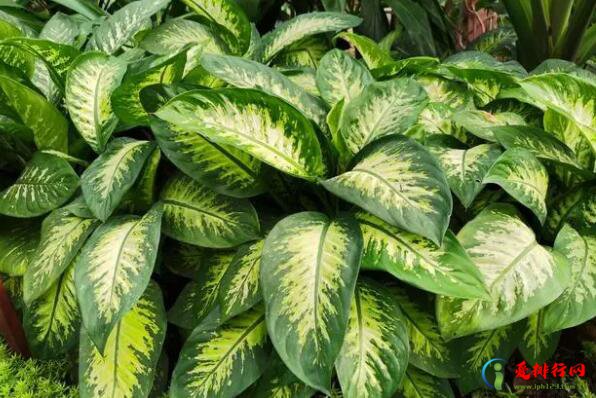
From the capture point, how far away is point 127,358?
3.09 feet

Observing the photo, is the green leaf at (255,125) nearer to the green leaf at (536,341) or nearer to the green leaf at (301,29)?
the green leaf at (536,341)

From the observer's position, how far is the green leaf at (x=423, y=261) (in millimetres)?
786

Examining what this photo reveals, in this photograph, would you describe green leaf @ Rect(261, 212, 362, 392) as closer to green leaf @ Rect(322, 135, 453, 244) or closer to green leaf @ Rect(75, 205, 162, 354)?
green leaf @ Rect(322, 135, 453, 244)

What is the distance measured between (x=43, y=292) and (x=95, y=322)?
23 centimetres

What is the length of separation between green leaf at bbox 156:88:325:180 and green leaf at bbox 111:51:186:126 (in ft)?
0.57

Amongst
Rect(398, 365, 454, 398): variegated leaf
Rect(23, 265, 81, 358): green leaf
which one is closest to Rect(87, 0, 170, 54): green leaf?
Rect(23, 265, 81, 358): green leaf

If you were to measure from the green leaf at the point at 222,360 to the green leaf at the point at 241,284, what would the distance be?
0.19 feet

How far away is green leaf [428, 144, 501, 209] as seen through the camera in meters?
0.93

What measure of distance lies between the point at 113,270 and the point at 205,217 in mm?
192

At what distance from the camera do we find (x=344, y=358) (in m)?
0.84

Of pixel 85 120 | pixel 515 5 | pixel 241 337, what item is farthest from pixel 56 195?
pixel 515 5

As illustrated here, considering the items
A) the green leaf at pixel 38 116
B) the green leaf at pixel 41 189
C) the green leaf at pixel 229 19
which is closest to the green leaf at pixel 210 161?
the green leaf at pixel 41 189

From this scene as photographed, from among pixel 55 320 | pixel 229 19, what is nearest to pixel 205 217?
pixel 55 320

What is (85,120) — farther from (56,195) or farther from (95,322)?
(95,322)
